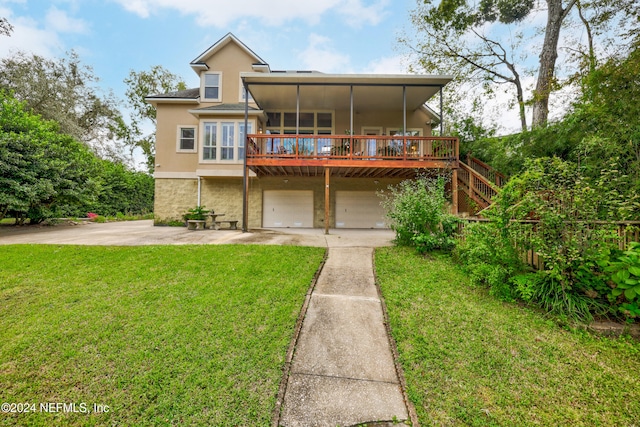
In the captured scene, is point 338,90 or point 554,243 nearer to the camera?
point 554,243

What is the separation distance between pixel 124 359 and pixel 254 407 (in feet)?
5.03

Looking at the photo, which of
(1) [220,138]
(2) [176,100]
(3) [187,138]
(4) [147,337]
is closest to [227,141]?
(1) [220,138]

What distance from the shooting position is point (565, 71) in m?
10.1

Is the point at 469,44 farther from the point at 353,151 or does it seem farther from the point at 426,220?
the point at 426,220

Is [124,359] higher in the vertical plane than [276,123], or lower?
lower

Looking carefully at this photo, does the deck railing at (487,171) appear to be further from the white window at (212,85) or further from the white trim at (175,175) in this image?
the white trim at (175,175)

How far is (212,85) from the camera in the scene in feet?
42.1

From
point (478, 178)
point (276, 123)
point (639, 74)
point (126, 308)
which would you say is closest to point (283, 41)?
point (276, 123)

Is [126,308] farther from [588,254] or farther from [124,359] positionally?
[588,254]

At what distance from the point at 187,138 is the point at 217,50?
15.4 ft

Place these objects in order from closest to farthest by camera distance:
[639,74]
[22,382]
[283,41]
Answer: [22,382] < [639,74] < [283,41]

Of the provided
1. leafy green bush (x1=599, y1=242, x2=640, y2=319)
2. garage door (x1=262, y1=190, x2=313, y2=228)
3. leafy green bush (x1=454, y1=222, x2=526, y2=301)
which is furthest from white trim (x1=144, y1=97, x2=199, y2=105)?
leafy green bush (x1=599, y1=242, x2=640, y2=319)

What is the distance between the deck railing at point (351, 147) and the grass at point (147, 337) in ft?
18.4

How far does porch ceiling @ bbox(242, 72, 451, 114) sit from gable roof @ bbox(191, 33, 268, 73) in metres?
2.70
